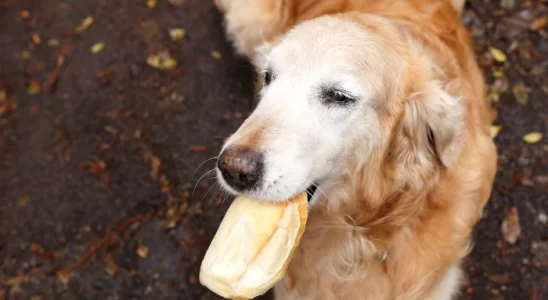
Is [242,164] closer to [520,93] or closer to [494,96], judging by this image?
[494,96]

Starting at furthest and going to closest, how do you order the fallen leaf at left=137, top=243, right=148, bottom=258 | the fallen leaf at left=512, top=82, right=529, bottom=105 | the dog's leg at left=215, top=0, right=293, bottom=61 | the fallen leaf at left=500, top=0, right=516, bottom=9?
the fallen leaf at left=500, top=0, right=516, bottom=9, the fallen leaf at left=512, top=82, right=529, bottom=105, the fallen leaf at left=137, top=243, right=148, bottom=258, the dog's leg at left=215, top=0, right=293, bottom=61

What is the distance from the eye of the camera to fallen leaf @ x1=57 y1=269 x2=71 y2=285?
12.1ft

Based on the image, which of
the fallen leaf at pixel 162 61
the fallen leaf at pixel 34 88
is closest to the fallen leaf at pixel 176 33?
the fallen leaf at pixel 162 61

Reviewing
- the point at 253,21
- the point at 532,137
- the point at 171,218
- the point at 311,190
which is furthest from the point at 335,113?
the point at 532,137

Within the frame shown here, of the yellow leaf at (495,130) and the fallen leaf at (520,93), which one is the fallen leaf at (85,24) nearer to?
the yellow leaf at (495,130)

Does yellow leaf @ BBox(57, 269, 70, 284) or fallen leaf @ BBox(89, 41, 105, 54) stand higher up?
fallen leaf @ BBox(89, 41, 105, 54)

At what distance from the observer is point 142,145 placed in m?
4.14

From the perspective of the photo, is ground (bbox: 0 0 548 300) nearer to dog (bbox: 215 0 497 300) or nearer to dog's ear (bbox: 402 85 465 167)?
dog (bbox: 215 0 497 300)

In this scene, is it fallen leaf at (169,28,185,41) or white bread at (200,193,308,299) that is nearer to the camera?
white bread at (200,193,308,299)

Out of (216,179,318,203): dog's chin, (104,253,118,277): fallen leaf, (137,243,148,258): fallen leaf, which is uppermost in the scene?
(216,179,318,203): dog's chin

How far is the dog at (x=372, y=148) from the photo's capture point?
2051 millimetres

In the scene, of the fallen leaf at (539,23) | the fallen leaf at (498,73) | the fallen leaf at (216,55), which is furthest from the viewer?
the fallen leaf at (216,55)

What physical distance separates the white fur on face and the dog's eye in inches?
0.6

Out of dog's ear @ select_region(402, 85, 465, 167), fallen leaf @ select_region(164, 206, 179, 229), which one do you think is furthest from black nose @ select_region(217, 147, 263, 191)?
fallen leaf @ select_region(164, 206, 179, 229)
